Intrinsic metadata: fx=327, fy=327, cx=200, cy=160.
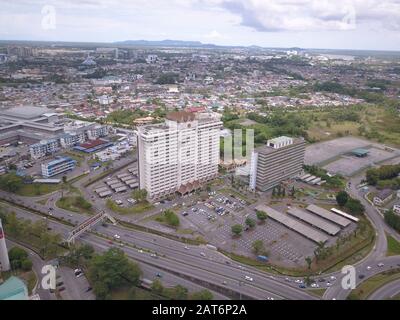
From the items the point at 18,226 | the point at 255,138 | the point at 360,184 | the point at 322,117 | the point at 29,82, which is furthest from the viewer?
the point at 29,82

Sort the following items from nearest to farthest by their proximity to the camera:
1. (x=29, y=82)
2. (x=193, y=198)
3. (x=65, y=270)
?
(x=65, y=270), (x=193, y=198), (x=29, y=82)

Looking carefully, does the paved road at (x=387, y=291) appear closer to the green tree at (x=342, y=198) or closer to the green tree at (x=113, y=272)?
the green tree at (x=342, y=198)

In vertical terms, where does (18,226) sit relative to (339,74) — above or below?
below

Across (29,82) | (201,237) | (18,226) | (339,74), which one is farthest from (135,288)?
(339,74)

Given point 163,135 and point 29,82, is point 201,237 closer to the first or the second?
point 163,135

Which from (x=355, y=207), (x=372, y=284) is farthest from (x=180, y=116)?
(x=372, y=284)

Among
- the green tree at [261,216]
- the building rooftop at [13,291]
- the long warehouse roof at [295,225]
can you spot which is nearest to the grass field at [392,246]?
the long warehouse roof at [295,225]
